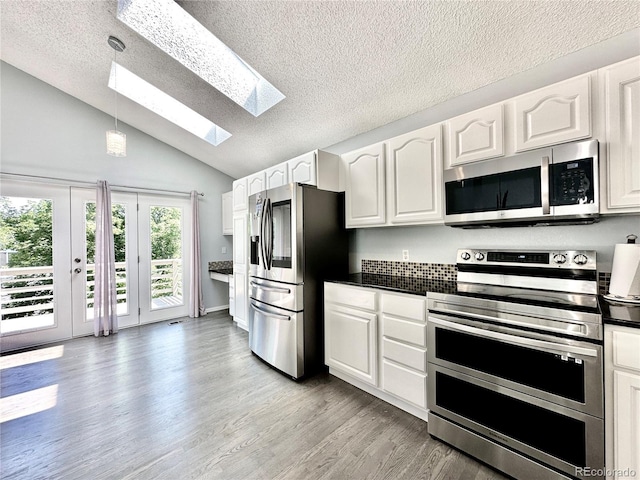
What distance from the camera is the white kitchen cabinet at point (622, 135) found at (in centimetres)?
137

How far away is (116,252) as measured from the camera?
4102 mm

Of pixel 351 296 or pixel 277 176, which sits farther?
pixel 277 176

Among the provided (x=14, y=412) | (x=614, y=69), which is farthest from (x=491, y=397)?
(x=14, y=412)

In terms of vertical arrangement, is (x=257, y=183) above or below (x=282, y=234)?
above

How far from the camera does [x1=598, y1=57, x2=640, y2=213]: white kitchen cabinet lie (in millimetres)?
1366

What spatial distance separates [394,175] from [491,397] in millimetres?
Result: 1713

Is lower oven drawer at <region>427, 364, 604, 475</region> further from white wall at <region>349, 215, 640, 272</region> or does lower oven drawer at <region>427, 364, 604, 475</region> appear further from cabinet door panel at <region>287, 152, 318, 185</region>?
cabinet door panel at <region>287, 152, 318, 185</region>

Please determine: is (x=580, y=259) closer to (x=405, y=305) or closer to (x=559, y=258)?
(x=559, y=258)

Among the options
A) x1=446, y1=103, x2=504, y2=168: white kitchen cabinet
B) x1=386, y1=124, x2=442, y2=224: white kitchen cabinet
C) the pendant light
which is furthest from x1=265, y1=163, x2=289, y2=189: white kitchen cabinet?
x1=446, y1=103, x2=504, y2=168: white kitchen cabinet

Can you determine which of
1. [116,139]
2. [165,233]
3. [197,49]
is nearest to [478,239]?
[197,49]

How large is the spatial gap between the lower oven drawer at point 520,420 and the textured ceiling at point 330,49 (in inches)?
85.6

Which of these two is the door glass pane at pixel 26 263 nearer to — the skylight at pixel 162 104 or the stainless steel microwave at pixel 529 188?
the skylight at pixel 162 104

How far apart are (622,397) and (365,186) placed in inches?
81.2

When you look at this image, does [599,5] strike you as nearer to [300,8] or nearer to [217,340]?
[300,8]
